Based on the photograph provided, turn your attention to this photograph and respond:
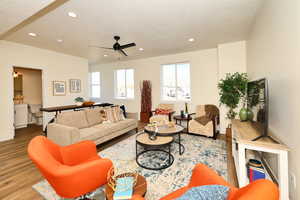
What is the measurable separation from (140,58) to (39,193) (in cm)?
535

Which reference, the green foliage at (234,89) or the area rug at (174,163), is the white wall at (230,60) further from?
the area rug at (174,163)

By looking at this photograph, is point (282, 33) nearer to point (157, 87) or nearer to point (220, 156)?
point (220, 156)

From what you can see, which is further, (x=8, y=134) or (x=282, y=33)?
(x=8, y=134)

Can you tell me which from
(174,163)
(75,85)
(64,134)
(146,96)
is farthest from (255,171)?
(75,85)

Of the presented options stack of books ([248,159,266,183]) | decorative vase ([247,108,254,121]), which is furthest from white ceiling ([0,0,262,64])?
stack of books ([248,159,266,183])

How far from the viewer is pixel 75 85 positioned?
18.1ft

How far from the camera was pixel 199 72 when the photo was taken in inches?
193

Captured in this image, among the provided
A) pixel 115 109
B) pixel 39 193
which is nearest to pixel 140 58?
pixel 115 109

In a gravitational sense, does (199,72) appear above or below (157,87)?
above

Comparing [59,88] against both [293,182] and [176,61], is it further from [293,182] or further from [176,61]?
[293,182]

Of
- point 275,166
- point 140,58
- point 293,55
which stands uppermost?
point 140,58

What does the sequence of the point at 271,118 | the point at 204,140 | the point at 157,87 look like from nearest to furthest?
the point at 271,118
the point at 204,140
the point at 157,87

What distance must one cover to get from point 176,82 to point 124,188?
15.5 ft

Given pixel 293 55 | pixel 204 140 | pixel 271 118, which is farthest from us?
pixel 204 140
